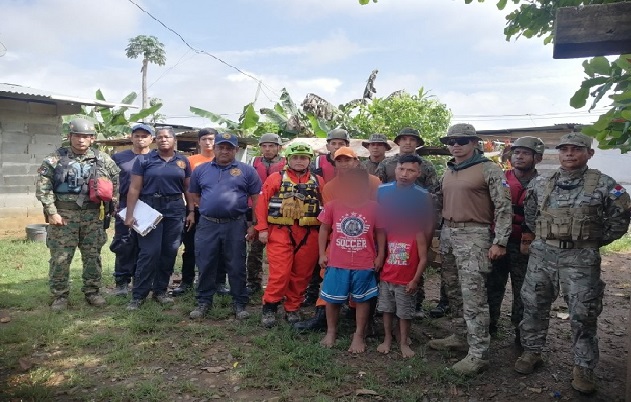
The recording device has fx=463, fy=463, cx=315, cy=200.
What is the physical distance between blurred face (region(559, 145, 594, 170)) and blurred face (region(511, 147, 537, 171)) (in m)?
0.68

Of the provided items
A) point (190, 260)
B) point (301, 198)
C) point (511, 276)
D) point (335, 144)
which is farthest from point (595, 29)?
point (190, 260)

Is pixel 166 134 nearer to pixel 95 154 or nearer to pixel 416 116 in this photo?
pixel 95 154

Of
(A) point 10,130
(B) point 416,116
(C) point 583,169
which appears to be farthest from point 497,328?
(A) point 10,130

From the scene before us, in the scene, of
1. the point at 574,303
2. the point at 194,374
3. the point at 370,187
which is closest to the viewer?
the point at 574,303

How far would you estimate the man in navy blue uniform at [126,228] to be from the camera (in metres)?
5.59

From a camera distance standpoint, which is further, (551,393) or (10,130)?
(10,130)

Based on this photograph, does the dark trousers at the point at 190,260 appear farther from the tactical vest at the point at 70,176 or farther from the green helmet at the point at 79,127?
the green helmet at the point at 79,127

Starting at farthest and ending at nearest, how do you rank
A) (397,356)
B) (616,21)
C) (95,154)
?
(95,154), (397,356), (616,21)

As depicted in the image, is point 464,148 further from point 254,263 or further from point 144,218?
point 144,218

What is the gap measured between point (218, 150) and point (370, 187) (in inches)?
67.5

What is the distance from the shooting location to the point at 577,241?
3.56 meters

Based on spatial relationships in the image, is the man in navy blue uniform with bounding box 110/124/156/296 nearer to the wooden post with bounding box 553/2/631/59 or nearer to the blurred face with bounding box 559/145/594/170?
the blurred face with bounding box 559/145/594/170

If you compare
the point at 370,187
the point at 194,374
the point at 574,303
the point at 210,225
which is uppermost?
the point at 370,187

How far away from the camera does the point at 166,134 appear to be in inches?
206
